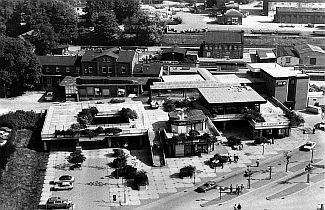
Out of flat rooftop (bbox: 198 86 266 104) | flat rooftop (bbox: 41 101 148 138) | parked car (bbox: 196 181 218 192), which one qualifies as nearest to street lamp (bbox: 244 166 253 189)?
parked car (bbox: 196 181 218 192)

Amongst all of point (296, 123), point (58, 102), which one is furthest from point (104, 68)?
point (296, 123)

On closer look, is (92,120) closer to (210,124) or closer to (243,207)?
(210,124)

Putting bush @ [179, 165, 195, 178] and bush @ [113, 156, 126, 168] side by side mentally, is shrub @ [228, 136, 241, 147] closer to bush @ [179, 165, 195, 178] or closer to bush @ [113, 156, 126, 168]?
bush @ [179, 165, 195, 178]

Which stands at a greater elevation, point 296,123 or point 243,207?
point 296,123

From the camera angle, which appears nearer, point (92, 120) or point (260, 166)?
point (260, 166)

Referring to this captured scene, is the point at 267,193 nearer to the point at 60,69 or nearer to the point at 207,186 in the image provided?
the point at 207,186
